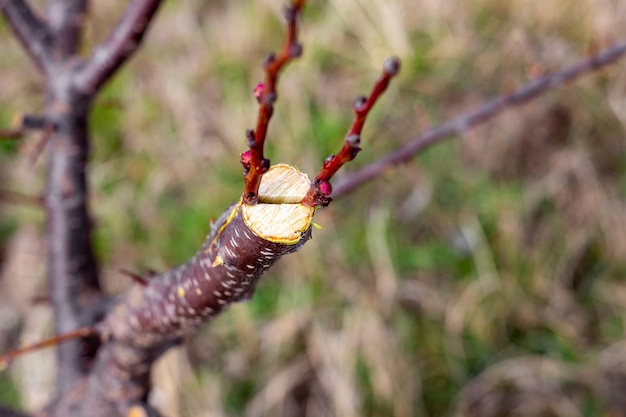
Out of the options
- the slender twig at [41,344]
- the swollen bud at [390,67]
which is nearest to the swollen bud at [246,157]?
the swollen bud at [390,67]

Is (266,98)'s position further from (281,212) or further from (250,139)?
(281,212)

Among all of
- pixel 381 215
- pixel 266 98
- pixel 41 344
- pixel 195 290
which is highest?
pixel 381 215

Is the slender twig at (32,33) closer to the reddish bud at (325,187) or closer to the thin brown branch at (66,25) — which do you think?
the thin brown branch at (66,25)

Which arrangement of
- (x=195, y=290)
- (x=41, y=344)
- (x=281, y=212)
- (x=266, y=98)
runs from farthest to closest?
(x=41, y=344)
(x=195, y=290)
(x=281, y=212)
(x=266, y=98)

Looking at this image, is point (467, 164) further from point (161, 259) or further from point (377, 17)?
point (161, 259)

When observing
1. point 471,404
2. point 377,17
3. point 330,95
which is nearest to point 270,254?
point 471,404

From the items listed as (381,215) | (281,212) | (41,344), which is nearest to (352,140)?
(281,212)
